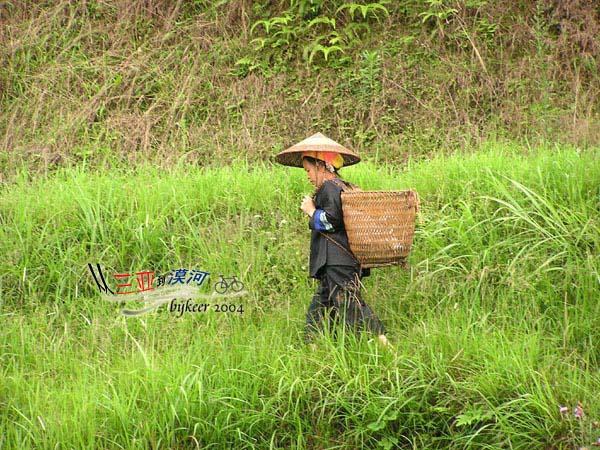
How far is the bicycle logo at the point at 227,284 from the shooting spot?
5.85 meters

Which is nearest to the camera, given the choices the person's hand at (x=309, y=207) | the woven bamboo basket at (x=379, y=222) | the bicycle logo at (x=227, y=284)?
the woven bamboo basket at (x=379, y=222)

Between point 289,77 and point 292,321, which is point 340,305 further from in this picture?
point 289,77

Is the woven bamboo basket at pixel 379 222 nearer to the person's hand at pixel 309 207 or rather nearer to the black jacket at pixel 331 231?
the black jacket at pixel 331 231

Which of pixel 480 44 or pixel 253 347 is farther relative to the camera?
pixel 480 44

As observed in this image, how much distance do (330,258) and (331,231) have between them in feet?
0.55

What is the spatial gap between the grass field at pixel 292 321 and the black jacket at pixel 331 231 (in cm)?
52

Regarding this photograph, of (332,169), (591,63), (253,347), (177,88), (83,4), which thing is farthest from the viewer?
(83,4)

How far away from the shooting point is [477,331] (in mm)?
4836

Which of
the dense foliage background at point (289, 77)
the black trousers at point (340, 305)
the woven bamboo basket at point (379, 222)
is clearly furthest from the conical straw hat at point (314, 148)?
the dense foliage background at point (289, 77)

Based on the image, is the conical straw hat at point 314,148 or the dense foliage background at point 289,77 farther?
the dense foliage background at point 289,77

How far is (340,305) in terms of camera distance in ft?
16.4

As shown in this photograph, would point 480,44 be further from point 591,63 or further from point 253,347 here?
point 253,347

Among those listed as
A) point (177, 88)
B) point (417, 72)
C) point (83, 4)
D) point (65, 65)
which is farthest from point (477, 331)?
point (83, 4)

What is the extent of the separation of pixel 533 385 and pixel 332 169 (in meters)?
1.86
